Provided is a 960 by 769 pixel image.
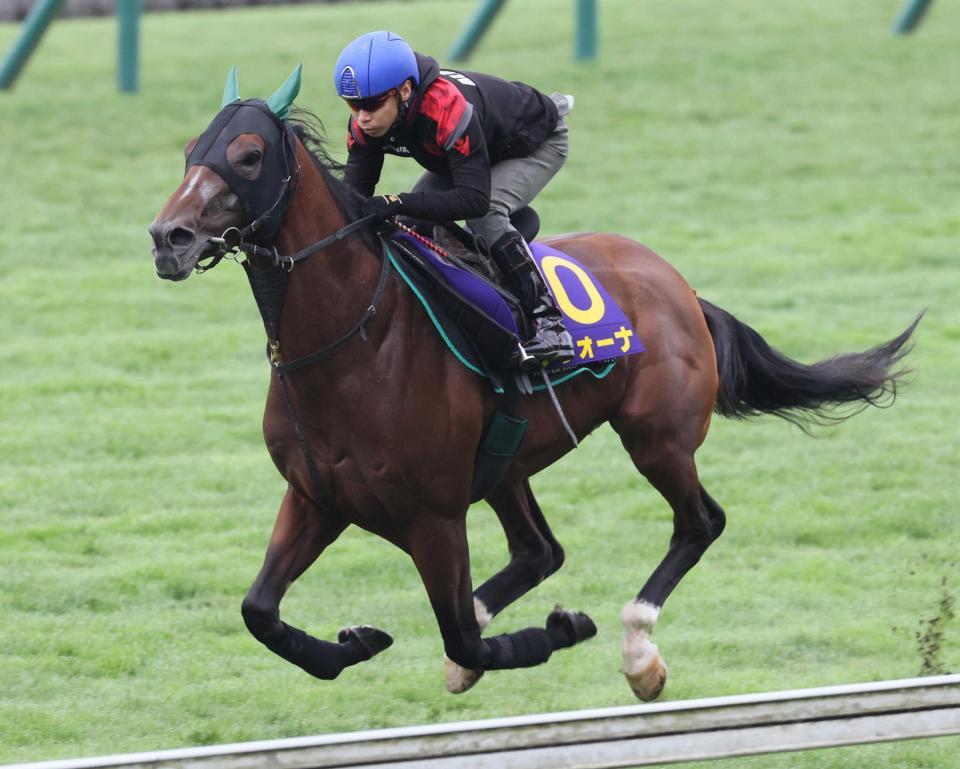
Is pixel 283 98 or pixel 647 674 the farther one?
pixel 647 674

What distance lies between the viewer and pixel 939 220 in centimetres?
1387

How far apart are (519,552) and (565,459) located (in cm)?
289

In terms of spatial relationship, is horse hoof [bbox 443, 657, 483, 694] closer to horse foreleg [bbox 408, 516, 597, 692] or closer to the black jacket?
horse foreleg [bbox 408, 516, 597, 692]

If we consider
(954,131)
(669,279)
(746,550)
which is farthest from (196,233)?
(954,131)

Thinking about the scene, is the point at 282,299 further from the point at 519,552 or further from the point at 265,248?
the point at 519,552

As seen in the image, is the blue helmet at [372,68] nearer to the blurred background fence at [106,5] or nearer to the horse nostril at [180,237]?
the horse nostril at [180,237]

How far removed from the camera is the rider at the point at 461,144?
16.4ft

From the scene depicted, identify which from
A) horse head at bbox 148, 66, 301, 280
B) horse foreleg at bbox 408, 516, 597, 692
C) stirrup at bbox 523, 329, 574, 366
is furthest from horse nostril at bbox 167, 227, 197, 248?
stirrup at bbox 523, 329, 574, 366

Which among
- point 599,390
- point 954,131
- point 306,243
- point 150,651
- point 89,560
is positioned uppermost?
point 306,243

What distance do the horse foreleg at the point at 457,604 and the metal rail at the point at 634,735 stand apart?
1.04 metres

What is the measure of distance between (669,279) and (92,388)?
200 inches

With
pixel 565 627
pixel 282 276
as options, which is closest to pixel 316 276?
pixel 282 276

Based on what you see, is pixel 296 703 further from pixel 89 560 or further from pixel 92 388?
pixel 92 388

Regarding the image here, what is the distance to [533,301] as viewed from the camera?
18.3ft
